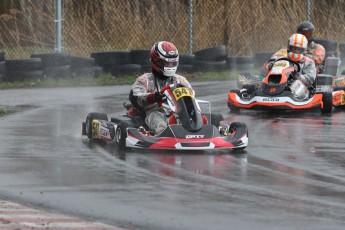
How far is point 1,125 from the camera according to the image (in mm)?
13781

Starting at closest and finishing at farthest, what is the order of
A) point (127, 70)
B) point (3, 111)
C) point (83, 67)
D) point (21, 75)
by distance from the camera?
point (3, 111) → point (21, 75) → point (83, 67) → point (127, 70)

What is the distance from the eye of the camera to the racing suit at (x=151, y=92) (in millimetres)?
11562

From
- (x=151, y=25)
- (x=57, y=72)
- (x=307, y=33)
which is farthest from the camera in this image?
(x=151, y=25)

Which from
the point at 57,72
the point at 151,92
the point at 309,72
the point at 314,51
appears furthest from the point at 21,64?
the point at 151,92

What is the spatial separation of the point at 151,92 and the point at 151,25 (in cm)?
1219

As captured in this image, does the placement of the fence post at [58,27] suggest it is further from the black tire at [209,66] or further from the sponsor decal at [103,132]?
the sponsor decal at [103,132]

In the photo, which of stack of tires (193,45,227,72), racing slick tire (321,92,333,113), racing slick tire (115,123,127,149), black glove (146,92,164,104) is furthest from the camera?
stack of tires (193,45,227,72)

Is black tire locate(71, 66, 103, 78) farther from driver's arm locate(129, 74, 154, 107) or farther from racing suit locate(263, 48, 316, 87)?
driver's arm locate(129, 74, 154, 107)

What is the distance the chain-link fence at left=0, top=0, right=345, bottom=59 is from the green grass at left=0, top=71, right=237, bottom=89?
987 millimetres

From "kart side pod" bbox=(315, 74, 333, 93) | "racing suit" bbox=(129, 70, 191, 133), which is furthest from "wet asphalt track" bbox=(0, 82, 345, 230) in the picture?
"kart side pod" bbox=(315, 74, 333, 93)

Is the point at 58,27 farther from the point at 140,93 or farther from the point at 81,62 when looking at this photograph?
the point at 140,93

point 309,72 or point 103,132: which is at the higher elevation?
point 309,72

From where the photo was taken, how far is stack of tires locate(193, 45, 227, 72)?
23047mm

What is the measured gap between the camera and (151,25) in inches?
946
